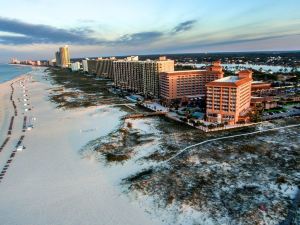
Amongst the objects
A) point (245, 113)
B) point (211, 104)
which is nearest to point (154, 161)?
point (211, 104)

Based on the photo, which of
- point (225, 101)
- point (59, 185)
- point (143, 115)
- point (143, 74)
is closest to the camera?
point (59, 185)

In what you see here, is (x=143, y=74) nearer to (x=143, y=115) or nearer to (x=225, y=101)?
(x=143, y=115)

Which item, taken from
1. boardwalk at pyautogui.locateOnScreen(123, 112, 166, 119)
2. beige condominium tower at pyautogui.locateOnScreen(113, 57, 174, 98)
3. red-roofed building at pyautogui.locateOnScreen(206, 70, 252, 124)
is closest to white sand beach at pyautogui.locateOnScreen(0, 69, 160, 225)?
boardwalk at pyautogui.locateOnScreen(123, 112, 166, 119)

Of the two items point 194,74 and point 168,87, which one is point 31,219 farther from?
point 194,74

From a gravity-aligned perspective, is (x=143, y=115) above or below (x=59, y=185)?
above

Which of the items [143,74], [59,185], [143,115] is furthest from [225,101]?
[143,74]

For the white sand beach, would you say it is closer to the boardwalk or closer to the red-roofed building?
the boardwalk

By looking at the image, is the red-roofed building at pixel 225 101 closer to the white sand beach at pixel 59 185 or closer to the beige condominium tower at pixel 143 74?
the white sand beach at pixel 59 185

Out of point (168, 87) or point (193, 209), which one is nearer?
point (193, 209)
